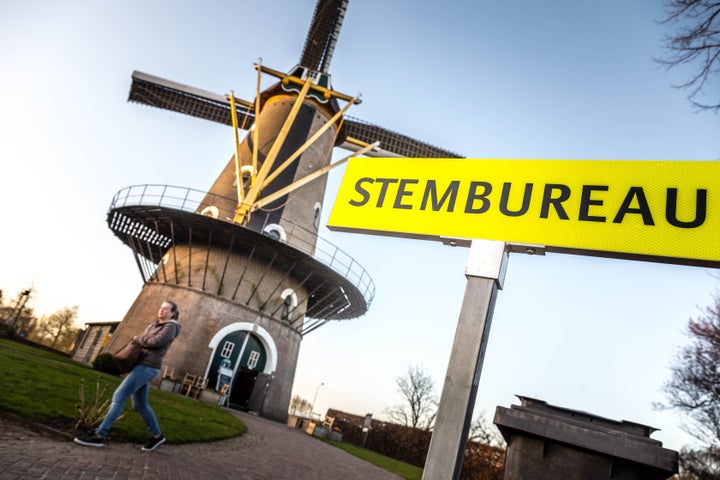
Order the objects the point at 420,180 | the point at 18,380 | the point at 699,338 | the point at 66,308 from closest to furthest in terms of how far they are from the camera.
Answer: the point at 420,180
the point at 18,380
the point at 699,338
the point at 66,308

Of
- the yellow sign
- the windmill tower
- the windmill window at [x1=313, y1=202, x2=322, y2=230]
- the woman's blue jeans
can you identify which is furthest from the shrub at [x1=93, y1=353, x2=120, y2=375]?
the yellow sign

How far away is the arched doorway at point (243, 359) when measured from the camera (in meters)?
14.7

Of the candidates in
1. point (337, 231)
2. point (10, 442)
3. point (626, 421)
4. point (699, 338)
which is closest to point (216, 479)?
point (10, 442)

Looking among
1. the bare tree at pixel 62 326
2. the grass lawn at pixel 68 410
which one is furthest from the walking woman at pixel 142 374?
the bare tree at pixel 62 326

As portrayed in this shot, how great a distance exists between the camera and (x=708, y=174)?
1937mm

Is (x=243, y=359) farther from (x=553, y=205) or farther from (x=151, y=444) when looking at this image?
(x=553, y=205)

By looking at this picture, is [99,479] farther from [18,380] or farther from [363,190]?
[18,380]

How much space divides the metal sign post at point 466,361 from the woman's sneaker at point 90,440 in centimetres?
412

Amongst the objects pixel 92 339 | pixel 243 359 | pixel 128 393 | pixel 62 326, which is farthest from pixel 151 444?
pixel 62 326

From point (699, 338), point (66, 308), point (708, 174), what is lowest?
point (66, 308)

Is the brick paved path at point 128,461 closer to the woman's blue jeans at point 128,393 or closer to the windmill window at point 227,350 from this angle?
the woman's blue jeans at point 128,393

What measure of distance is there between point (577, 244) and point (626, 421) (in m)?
1.96

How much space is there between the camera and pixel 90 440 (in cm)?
433

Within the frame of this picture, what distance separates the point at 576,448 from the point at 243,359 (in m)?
14.1
